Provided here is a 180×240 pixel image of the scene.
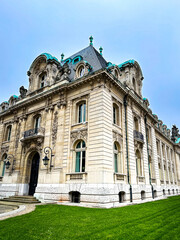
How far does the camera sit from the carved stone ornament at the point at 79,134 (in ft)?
56.4

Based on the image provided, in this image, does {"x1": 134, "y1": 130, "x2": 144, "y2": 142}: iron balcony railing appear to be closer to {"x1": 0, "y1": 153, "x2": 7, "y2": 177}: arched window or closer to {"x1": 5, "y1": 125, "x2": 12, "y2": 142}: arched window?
{"x1": 0, "y1": 153, "x2": 7, "y2": 177}: arched window

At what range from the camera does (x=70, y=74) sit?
73.8 feet

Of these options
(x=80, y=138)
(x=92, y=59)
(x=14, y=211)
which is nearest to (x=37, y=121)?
(x=80, y=138)

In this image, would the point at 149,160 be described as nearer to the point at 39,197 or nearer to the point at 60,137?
the point at 60,137

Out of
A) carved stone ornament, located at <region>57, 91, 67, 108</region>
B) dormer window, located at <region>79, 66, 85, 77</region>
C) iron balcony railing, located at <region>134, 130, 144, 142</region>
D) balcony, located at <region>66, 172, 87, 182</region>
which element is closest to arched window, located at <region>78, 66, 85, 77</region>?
dormer window, located at <region>79, 66, 85, 77</region>

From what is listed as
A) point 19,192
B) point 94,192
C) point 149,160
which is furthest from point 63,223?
point 149,160

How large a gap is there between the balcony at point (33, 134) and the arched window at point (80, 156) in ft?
15.3

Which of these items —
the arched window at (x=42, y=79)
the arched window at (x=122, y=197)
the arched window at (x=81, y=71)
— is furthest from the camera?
the arched window at (x=42, y=79)

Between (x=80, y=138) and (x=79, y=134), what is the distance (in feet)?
1.38

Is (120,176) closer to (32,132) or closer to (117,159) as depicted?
(117,159)

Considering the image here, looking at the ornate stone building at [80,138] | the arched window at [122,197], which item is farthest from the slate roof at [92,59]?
the arched window at [122,197]

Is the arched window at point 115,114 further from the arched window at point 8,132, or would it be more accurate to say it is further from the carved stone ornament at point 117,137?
the arched window at point 8,132

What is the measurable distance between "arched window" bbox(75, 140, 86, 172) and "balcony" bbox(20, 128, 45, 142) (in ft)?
15.3

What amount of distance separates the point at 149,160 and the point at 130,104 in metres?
8.58
